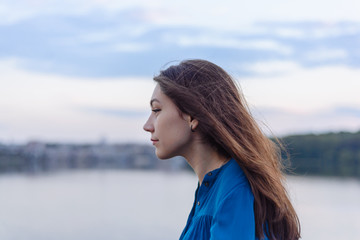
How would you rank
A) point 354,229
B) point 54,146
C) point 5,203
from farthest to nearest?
point 54,146
point 5,203
point 354,229

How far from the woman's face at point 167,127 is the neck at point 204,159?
3cm

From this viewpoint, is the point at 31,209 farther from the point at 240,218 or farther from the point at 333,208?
the point at 240,218

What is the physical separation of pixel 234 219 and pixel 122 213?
22776 millimetres

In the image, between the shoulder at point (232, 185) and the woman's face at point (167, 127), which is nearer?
the shoulder at point (232, 185)

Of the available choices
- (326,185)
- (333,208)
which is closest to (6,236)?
(333,208)

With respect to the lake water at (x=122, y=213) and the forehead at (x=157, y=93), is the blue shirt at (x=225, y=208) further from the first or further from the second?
the lake water at (x=122, y=213)

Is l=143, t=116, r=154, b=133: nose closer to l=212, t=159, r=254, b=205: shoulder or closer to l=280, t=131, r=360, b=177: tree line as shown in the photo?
l=212, t=159, r=254, b=205: shoulder

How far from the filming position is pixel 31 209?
2509 centimetres

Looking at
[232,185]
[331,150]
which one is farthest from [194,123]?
[331,150]

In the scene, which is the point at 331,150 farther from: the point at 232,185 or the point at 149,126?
the point at 232,185

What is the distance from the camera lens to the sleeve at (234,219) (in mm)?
1213

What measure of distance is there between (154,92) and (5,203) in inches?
1132

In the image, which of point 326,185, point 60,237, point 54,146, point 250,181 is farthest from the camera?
point 54,146

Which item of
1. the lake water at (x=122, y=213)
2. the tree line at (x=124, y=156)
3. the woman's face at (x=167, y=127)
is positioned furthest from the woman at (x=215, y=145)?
the tree line at (x=124, y=156)
